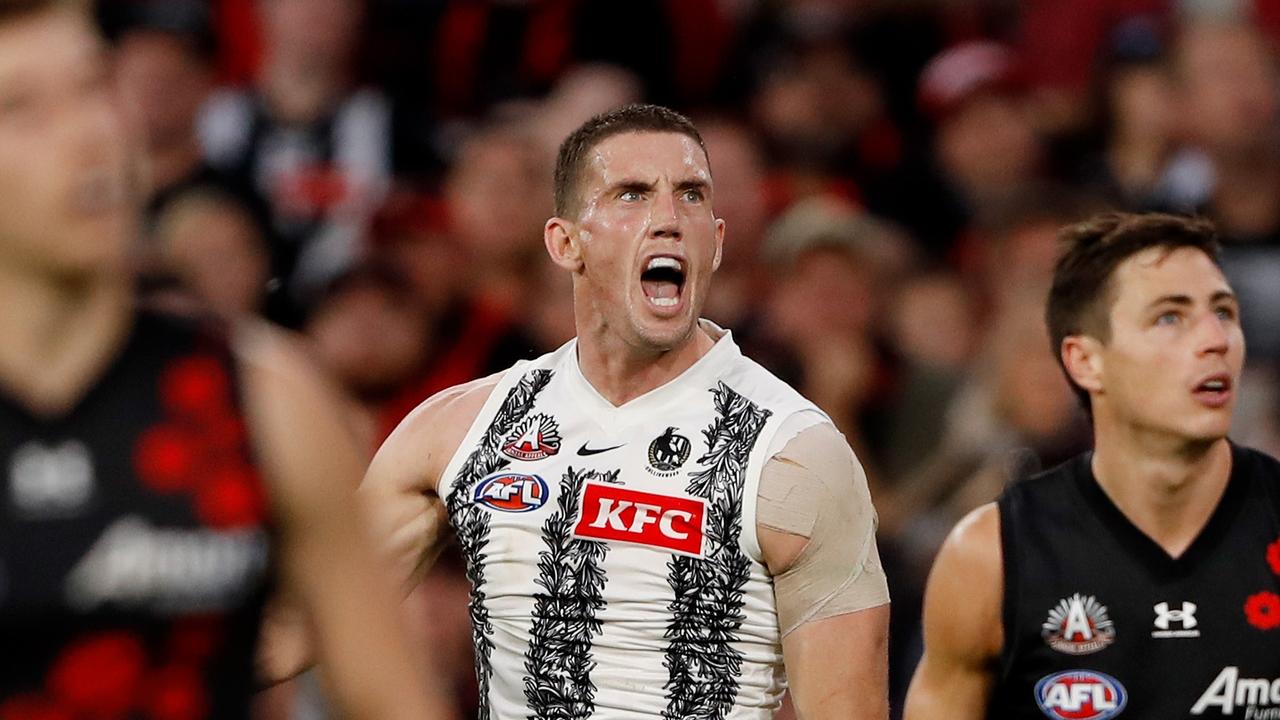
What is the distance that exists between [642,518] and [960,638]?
0.91 meters

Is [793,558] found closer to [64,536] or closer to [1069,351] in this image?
[1069,351]

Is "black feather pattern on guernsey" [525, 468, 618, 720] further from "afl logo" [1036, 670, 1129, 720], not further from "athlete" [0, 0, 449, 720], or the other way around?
"athlete" [0, 0, 449, 720]

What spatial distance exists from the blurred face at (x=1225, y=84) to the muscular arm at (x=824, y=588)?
496cm

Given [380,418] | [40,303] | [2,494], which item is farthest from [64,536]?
[380,418]

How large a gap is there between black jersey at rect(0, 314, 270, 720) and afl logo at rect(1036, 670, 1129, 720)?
2826mm

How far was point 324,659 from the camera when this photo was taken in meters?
2.70

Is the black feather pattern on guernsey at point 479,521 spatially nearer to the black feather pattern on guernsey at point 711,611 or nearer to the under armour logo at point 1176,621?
Result: the black feather pattern on guernsey at point 711,611

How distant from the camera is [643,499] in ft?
15.7

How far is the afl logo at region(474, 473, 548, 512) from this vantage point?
16.1 ft

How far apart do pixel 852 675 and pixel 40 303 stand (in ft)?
7.97

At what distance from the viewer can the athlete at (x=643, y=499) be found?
4.69 metres

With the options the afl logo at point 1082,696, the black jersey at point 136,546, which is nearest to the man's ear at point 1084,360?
the afl logo at point 1082,696

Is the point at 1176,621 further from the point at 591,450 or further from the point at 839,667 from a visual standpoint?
the point at 591,450

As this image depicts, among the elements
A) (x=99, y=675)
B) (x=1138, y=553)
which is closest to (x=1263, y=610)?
(x=1138, y=553)
